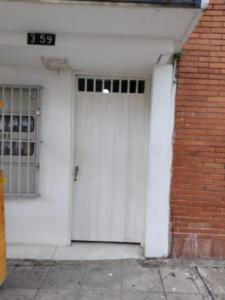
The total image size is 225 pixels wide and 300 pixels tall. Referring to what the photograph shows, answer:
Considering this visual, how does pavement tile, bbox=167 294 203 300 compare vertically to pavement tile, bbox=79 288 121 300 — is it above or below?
above

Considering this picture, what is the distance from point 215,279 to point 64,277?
67.1 inches

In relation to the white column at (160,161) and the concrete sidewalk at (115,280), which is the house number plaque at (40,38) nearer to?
the white column at (160,161)

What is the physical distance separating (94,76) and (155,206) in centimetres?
189

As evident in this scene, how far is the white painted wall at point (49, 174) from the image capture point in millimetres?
5086

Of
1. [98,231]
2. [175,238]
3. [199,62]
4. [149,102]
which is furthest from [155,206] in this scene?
[199,62]

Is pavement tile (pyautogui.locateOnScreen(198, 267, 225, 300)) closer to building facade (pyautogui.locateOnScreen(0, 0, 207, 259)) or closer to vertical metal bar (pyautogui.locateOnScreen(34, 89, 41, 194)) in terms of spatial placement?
building facade (pyautogui.locateOnScreen(0, 0, 207, 259))

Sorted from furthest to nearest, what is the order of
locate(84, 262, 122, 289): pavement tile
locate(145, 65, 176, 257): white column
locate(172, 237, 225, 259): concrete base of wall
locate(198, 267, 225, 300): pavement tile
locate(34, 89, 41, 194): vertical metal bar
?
locate(34, 89, 41, 194): vertical metal bar < locate(172, 237, 225, 259): concrete base of wall < locate(145, 65, 176, 257): white column < locate(84, 262, 122, 289): pavement tile < locate(198, 267, 225, 300): pavement tile

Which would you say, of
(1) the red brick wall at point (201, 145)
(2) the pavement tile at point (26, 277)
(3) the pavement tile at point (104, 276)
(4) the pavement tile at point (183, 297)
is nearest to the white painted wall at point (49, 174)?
(2) the pavement tile at point (26, 277)

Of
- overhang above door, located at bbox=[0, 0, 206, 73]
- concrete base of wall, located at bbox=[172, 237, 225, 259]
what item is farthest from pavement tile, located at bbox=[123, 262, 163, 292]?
overhang above door, located at bbox=[0, 0, 206, 73]

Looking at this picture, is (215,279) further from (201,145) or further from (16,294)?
(16,294)

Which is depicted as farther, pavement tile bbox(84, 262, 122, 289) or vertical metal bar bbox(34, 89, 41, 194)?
vertical metal bar bbox(34, 89, 41, 194)

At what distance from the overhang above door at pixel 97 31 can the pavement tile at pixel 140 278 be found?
8.04 ft

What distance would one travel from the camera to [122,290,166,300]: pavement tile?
3945 mm

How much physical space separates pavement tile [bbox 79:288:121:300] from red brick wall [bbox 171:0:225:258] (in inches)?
45.6
